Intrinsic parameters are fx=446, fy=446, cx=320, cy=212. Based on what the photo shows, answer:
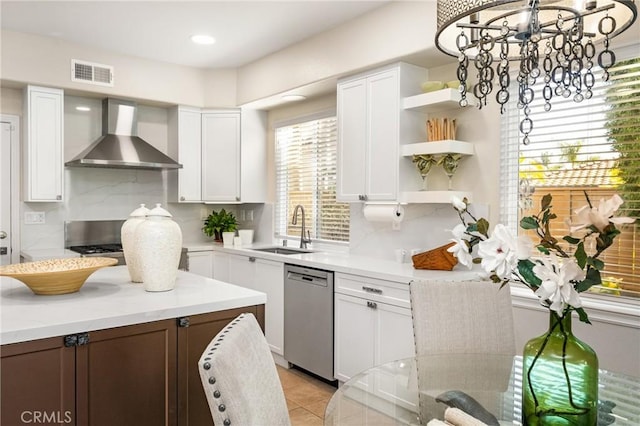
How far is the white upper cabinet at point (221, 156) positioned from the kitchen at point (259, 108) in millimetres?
167

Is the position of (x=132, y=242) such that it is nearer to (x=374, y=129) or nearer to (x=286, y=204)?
(x=374, y=129)

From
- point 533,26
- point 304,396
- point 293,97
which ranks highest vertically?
point 293,97

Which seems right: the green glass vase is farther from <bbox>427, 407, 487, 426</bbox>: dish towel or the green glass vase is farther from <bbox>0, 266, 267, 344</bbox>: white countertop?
<bbox>0, 266, 267, 344</bbox>: white countertop

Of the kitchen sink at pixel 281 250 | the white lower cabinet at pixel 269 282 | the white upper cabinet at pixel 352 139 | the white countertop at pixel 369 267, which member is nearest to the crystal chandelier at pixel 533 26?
the white countertop at pixel 369 267

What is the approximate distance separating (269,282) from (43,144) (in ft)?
7.86

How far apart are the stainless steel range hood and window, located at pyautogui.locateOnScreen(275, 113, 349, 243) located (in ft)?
3.74

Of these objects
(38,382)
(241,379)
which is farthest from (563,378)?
(38,382)

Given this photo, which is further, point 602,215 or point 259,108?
point 259,108

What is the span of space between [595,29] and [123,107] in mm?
4227

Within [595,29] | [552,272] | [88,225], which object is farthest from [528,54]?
[88,225]

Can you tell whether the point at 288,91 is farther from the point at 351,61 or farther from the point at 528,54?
the point at 528,54

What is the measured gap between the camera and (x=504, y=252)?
3.57ft

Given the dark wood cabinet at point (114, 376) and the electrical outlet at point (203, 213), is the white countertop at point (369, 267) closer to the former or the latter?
the dark wood cabinet at point (114, 376)

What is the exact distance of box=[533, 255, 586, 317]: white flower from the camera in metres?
1.01
